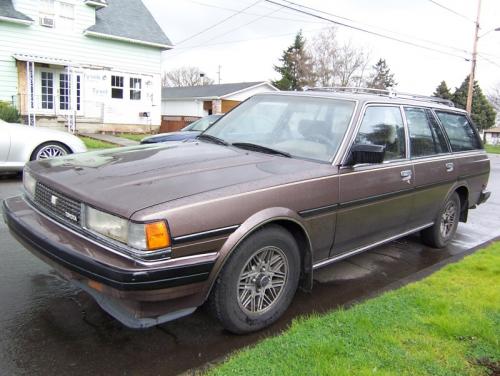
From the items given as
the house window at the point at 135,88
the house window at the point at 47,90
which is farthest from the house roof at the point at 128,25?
the house window at the point at 47,90

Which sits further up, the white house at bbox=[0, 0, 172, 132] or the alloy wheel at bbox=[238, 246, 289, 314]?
the white house at bbox=[0, 0, 172, 132]

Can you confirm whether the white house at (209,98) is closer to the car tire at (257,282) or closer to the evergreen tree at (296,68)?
the evergreen tree at (296,68)

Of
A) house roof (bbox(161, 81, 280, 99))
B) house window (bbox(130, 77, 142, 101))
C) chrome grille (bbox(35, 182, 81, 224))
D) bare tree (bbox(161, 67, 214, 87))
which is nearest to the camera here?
chrome grille (bbox(35, 182, 81, 224))

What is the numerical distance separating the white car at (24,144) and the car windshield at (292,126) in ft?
15.9

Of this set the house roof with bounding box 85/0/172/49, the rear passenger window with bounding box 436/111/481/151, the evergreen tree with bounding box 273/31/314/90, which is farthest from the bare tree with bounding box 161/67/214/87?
the rear passenger window with bounding box 436/111/481/151

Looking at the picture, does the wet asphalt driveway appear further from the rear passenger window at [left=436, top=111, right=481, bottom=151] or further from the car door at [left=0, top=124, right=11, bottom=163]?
the car door at [left=0, top=124, right=11, bottom=163]

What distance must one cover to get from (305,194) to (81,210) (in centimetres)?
155

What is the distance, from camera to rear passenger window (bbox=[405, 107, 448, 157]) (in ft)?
15.5

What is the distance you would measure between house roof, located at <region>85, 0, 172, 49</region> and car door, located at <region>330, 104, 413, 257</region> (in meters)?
17.6

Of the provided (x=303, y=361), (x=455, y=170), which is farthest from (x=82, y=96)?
(x=303, y=361)

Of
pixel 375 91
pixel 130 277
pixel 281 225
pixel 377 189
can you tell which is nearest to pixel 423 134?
pixel 375 91

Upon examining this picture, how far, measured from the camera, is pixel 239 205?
2.93m

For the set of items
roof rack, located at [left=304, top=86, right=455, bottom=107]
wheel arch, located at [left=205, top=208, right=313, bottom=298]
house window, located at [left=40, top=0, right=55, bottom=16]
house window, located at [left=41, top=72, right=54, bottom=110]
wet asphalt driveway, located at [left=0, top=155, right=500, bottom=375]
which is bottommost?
wet asphalt driveway, located at [left=0, top=155, right=500, bottom=375]

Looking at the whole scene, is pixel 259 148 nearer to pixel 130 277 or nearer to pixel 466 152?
pixel 130 277
